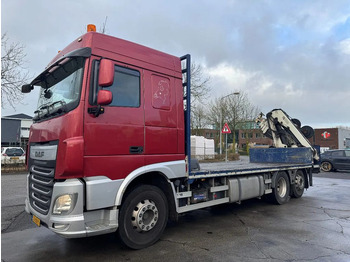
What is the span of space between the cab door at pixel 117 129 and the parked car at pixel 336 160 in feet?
61.4

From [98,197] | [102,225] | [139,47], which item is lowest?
[102,225]

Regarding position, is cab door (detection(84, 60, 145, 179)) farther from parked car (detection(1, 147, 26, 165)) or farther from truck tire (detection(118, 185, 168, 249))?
parked car (detection(1, 147, 26, 165))

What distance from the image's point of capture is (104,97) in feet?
11.9

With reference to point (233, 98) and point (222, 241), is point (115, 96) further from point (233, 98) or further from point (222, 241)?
point (233, 98)

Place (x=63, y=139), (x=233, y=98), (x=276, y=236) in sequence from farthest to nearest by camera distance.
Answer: (x=233, y=98) → (x=276, y=236) → (x=63, y=139)

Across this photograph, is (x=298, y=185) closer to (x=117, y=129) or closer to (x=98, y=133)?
(x=117, y=129)

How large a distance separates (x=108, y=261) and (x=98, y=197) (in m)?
1.01

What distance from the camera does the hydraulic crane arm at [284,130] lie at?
9.68 m

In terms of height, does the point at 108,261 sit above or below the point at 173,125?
below

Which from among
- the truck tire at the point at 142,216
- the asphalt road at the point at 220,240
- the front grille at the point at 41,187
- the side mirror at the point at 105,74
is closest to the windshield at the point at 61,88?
the side mirror at the point at 105,74

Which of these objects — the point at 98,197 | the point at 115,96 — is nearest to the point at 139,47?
the point at 115,96

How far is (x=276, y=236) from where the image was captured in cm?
500

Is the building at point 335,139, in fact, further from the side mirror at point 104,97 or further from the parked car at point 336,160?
the side mirror at point 104,97

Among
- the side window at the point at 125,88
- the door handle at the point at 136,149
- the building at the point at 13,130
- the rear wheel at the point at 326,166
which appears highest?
the building at the point at 13,130
